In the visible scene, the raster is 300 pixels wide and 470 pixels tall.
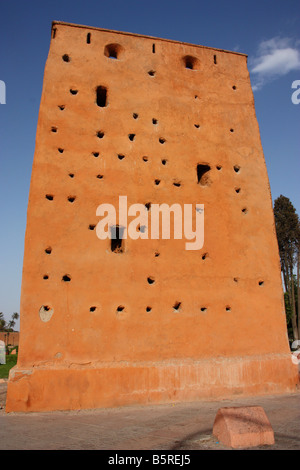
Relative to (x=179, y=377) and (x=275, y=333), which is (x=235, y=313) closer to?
(x=275, y=333)

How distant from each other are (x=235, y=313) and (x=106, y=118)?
6202 millimetres

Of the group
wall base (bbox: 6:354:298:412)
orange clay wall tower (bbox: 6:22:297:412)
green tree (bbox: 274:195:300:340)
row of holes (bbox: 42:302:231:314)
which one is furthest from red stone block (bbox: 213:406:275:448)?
green tree (bbox: 274:195:300:340)

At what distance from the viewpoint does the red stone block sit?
459 centimetres

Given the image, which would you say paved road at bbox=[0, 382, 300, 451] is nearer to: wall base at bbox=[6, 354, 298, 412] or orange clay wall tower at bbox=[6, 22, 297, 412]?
wall base at bbox=[6, 354, 298, 412]

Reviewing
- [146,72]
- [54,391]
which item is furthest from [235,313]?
[146,72]

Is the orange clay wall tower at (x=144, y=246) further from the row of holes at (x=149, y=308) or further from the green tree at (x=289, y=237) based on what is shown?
the green tree at (x=289, y=237)

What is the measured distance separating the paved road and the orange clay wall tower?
50 centimetres

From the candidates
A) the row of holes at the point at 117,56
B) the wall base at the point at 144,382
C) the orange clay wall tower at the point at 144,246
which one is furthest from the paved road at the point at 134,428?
the row of holes at the point at 117,56

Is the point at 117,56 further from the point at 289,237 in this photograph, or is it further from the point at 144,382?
the point at 289,237

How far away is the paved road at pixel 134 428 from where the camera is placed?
4.85 meters

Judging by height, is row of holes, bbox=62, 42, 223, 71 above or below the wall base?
above

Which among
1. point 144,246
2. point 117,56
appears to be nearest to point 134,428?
point 144,246

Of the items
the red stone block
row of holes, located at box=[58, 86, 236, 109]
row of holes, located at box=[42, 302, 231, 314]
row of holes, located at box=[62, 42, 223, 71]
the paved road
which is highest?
row of holes, located at box=[62, 42, 223, 71]

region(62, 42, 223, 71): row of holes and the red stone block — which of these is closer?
the red stone block
